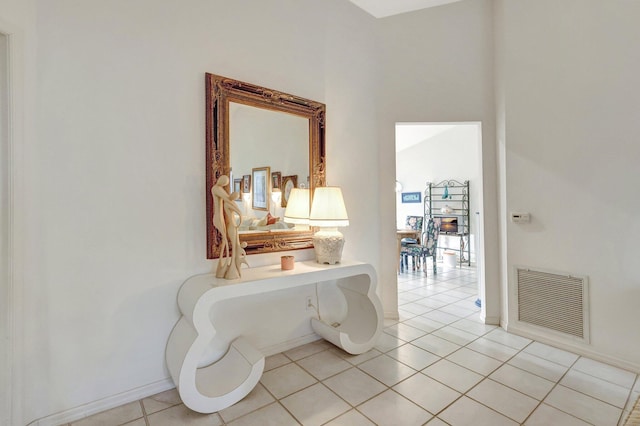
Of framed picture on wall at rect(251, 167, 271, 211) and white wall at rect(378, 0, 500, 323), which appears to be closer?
framed picture on wall at rect(251, 167, 271, 211)

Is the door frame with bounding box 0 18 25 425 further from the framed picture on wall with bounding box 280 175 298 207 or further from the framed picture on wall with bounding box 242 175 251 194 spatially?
the framed picture on wall with bounding box 280 175 298 207

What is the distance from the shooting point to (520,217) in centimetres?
284

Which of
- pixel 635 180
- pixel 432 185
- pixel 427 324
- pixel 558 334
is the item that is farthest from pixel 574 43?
pixel 432 185

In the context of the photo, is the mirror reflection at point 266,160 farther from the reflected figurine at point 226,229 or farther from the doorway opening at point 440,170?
the doorway opening at point 440,170

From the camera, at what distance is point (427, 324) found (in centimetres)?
316

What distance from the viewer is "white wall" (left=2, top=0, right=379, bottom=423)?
1673 mm

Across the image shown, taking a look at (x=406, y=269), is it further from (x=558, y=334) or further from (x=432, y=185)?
(x=558, y=334)

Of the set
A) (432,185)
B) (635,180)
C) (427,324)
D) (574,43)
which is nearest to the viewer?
(635,180)

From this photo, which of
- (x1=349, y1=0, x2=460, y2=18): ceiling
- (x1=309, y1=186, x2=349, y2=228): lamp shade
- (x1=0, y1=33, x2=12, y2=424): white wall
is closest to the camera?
(x1=0, y1=33, x2=12, y2=424): white wall

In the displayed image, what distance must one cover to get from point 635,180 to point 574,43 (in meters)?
1.22

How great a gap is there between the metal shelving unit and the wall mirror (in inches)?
188

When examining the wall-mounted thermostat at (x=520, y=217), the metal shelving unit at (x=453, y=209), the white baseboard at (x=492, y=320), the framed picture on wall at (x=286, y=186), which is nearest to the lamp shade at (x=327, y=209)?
the framed picture on wall at (x=286, y=186)

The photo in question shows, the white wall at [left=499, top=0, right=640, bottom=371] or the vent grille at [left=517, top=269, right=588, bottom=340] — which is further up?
the white wall at [left=499, top=0, right=640, bottom=371]

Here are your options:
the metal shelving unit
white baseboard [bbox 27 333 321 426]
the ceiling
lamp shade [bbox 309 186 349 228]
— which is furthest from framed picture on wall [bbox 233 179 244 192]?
the metal shelving unit
